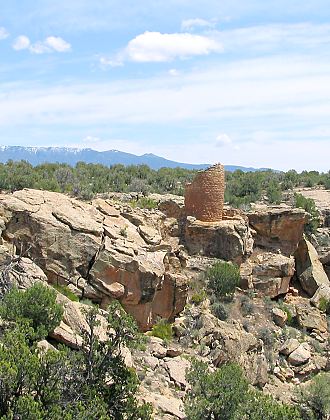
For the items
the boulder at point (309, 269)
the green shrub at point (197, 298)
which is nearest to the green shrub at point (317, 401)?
the green shrub at point (197, 298)

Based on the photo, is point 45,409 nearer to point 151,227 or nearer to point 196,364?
point 196,364

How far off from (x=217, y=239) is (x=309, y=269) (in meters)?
5.70

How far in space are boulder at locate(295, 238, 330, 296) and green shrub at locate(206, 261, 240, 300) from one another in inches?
223

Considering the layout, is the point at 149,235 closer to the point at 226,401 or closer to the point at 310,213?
the point at 226,401

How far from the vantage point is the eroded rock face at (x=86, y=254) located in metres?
16.8

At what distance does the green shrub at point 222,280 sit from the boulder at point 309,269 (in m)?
5.66

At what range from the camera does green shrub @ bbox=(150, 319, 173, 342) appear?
17.7m

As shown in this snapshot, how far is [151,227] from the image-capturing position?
22094mm

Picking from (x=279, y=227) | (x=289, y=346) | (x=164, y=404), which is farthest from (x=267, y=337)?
(x=164, y=404)

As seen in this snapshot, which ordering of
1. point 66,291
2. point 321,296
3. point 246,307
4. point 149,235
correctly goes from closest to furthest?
point 66,291 < point 149,235 < point 246,307 < point 321,296

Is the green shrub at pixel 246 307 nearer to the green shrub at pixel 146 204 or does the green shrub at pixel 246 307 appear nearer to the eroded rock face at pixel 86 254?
the eroded rock face at pixel 86 254

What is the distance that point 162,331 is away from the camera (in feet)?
58.7

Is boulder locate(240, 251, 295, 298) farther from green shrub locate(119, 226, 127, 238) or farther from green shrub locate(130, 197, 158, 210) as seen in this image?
green shrub locate(119, 226, 127, 238)

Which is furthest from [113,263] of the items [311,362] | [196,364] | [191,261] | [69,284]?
[311,362]
